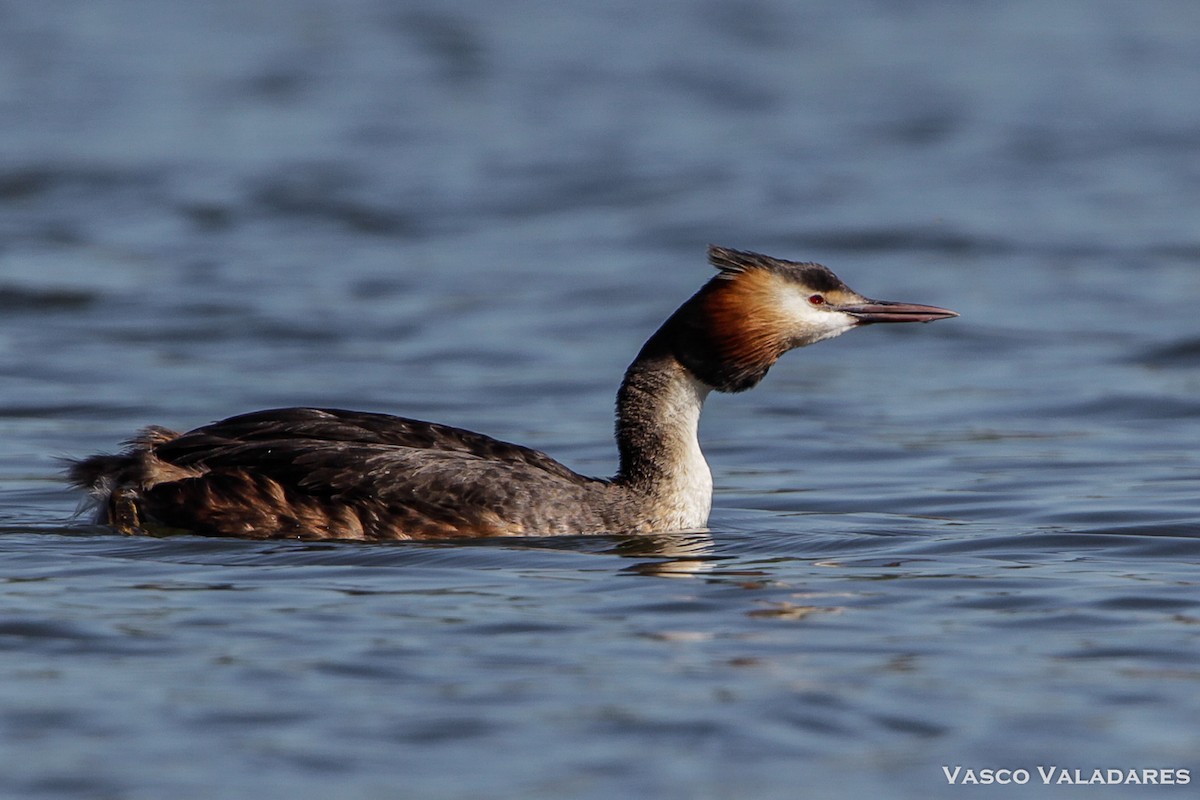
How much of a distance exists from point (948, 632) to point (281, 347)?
27.3 ft

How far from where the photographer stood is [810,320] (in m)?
9.12

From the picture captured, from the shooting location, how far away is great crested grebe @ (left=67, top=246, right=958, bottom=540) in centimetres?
876

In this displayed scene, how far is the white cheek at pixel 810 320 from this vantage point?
29.8 feet

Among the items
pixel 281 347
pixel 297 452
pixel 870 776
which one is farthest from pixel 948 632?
pixel 281 347

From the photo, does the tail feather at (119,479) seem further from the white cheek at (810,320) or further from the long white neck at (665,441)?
the white cheek at (810,320)

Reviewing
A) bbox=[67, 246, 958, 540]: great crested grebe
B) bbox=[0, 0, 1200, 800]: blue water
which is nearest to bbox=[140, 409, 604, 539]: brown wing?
bbox=[67, 246, 958, 540]: great crested grebe

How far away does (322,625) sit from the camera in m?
7.18

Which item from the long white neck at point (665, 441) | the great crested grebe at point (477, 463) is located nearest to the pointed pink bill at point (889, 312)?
the great crested grebe at point (477, 463)

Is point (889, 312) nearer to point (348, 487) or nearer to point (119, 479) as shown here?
point (348, 487)

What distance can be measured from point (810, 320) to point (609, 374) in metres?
4.94

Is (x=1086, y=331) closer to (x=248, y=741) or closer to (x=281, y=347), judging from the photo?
(x=281, y=347)

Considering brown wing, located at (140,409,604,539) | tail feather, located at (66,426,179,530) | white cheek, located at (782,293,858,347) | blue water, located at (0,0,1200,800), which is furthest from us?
white cheek, located at (782,293,858,347)

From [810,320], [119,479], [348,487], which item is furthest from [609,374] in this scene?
[119,479]

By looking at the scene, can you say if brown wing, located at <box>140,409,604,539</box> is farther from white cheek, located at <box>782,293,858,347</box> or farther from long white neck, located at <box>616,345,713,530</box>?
white cheek, located at <box>782,293,858,347</box>
